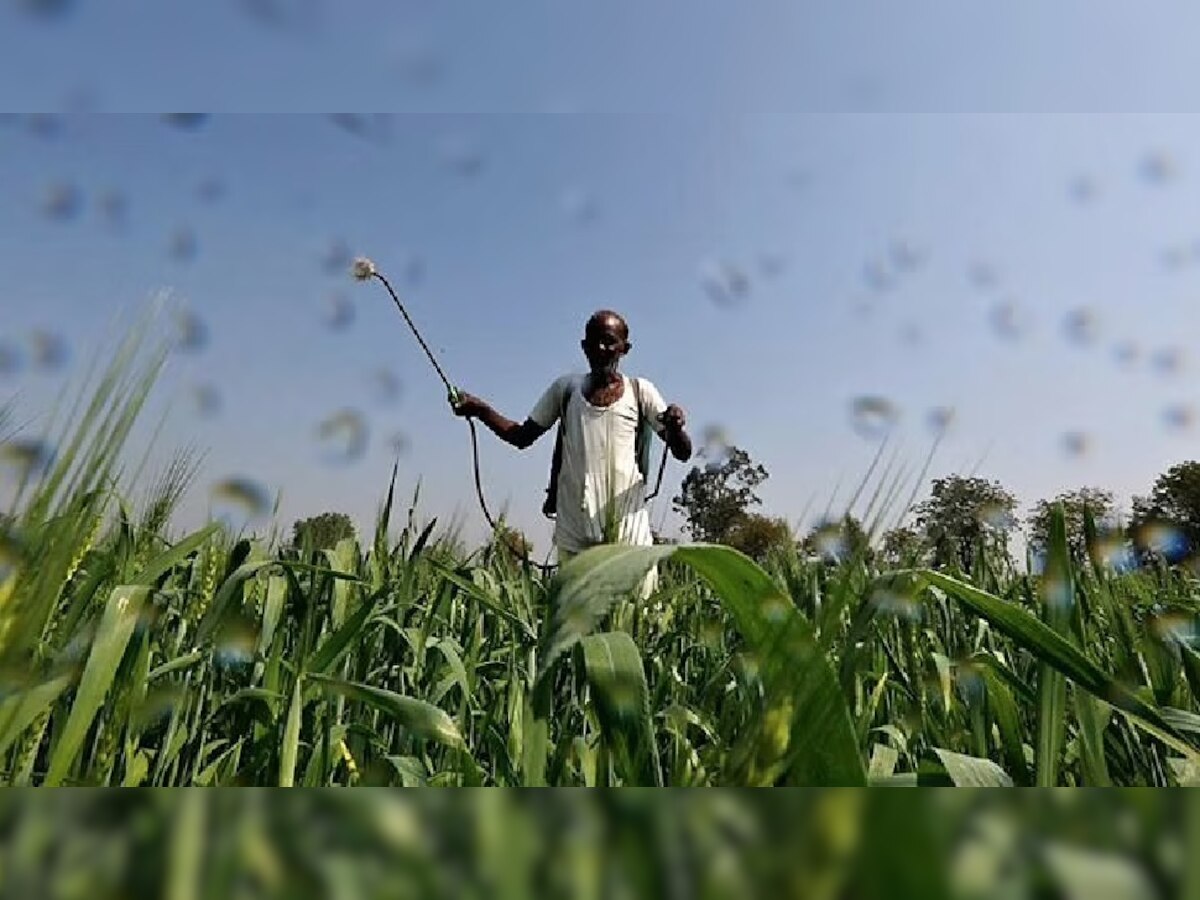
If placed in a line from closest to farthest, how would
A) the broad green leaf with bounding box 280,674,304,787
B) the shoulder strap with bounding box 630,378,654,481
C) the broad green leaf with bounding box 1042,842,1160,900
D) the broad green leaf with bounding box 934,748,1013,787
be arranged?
the broad green leaf with bounding box 1042,842,1160,900 → the broad green leaf with bounding box 934,748,1013,787 → the broad green leaf with bounding box 280,674,304,787 → the shoulder strap with bounding box 630,378,654,481

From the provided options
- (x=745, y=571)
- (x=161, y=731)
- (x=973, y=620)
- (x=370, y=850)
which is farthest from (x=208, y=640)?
(x=973, y=620)

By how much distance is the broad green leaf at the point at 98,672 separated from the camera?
0.59 m

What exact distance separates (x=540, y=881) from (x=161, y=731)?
1190 mm

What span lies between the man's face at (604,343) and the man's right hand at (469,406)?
0.38 meters

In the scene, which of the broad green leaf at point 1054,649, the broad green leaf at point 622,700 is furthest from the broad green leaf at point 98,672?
the broad green leaf at point 1054,649

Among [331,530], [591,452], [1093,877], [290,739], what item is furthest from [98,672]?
[591,452]

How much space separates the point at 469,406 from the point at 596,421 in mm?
408

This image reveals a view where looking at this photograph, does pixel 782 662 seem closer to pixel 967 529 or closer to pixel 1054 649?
pixel 1054 649

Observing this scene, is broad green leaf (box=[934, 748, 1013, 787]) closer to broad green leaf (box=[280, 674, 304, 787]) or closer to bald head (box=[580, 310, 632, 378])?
broad green leaf (box=[280, 674, 304, 787])

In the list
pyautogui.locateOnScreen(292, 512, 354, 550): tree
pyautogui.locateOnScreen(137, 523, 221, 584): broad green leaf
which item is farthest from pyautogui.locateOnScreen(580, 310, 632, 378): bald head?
pyautogui.locateOnScreen(137, 523, 221, 584): broad green leaf

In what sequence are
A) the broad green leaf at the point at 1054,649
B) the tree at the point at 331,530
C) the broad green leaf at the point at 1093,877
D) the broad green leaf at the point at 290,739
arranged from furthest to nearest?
1. the tree at the point at 331,530
2. the broad green leaf at the point at 290,739
3. the broad green leaf at the point at 1054,649
4. the broad green leaf at the point at 1093,877

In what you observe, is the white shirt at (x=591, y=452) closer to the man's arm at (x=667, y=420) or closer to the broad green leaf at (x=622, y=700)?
the man's arm at (x=667, y=420)

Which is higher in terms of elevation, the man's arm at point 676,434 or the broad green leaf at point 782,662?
the man's arm at point 676,434

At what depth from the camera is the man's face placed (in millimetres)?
3344
